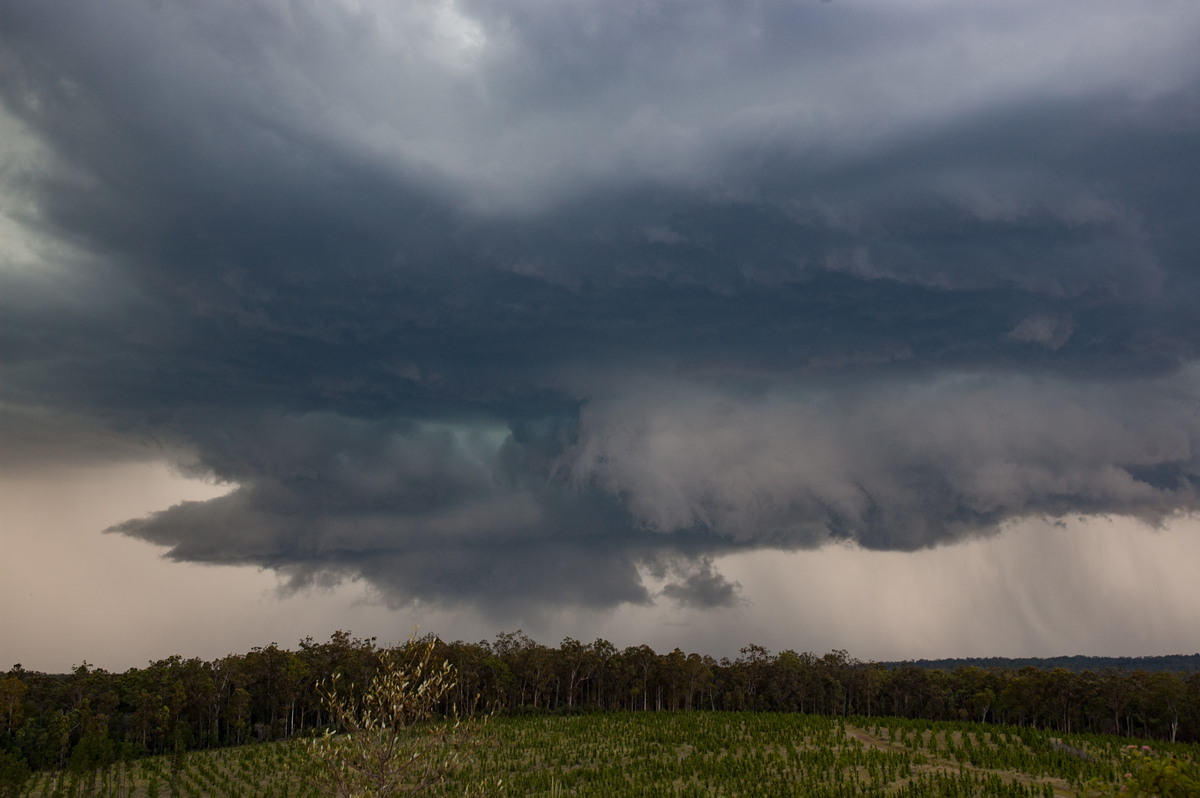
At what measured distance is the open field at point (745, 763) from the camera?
171 ft

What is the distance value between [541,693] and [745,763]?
3768 inches

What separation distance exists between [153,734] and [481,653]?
199 ft

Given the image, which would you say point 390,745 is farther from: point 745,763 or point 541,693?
point 541,693

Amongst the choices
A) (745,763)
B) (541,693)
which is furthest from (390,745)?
(541,693)

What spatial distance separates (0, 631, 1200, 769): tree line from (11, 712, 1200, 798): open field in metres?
11.4

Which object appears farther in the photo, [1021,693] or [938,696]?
[938,696]

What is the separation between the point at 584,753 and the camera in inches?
3000

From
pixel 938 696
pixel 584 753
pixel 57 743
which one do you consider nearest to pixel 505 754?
pixel 584 753

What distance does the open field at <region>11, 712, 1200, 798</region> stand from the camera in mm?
52250

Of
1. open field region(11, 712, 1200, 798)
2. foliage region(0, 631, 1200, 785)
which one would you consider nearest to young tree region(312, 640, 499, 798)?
open field region(11, 712, 1200, 798)

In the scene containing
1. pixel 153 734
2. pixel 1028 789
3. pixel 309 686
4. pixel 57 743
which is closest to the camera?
pixel 1028 789

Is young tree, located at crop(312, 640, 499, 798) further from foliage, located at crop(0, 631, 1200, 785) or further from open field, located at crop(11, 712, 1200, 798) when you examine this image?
foliage, located at crop(0, 631, 1200, 785)

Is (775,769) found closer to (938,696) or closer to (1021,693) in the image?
(1021,693)

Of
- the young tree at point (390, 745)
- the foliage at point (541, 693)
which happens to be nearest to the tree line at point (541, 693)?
the foliage at point (541, 693)
